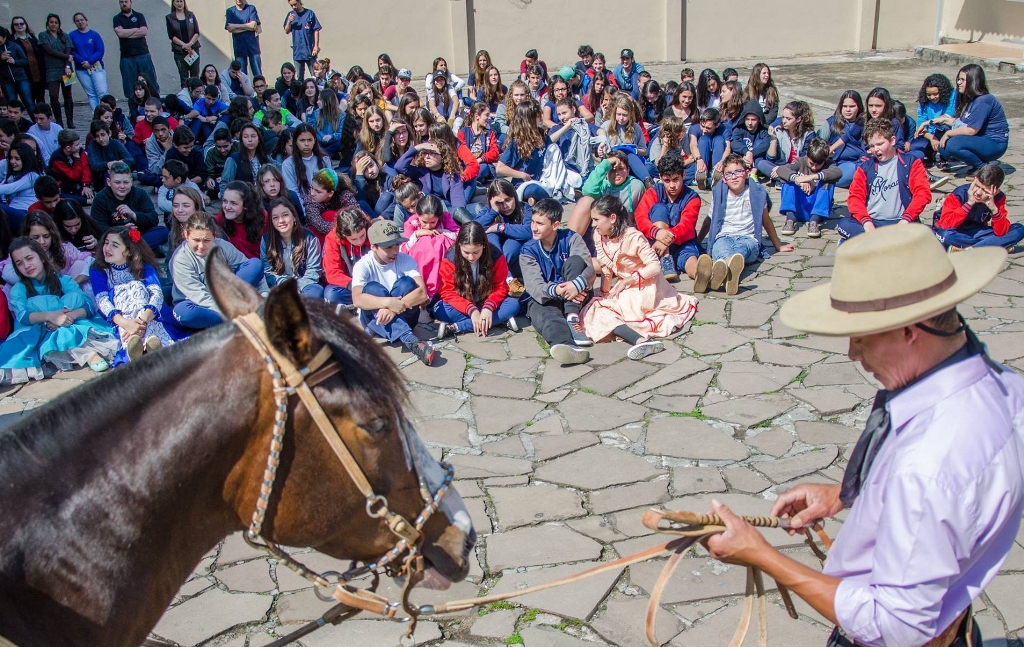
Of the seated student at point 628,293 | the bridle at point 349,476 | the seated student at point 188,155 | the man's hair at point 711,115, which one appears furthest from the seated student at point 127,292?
the man's hair at point 711,115

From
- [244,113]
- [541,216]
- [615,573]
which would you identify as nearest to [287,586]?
[615,573]

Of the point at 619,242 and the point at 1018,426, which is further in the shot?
the point at 619,242

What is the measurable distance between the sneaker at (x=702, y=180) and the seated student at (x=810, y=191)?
1.35 meters

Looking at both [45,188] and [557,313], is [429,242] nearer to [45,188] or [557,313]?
[557,313]

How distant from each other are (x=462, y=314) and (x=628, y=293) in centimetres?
149

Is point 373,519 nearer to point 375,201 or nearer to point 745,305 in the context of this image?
point 745,305

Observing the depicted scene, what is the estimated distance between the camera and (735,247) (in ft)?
29.3

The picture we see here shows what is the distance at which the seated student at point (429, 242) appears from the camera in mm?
8289

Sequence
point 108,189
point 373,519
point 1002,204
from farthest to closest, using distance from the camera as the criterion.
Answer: point 108,189, point 1002,204, point 373,519

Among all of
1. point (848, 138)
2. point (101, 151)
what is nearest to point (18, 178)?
point (101, 151)

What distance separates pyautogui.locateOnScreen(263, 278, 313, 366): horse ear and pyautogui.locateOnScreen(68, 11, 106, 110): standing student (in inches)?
642

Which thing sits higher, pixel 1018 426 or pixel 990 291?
pixel 1018 426

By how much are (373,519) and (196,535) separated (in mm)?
474

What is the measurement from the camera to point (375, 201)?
10.9 metres
